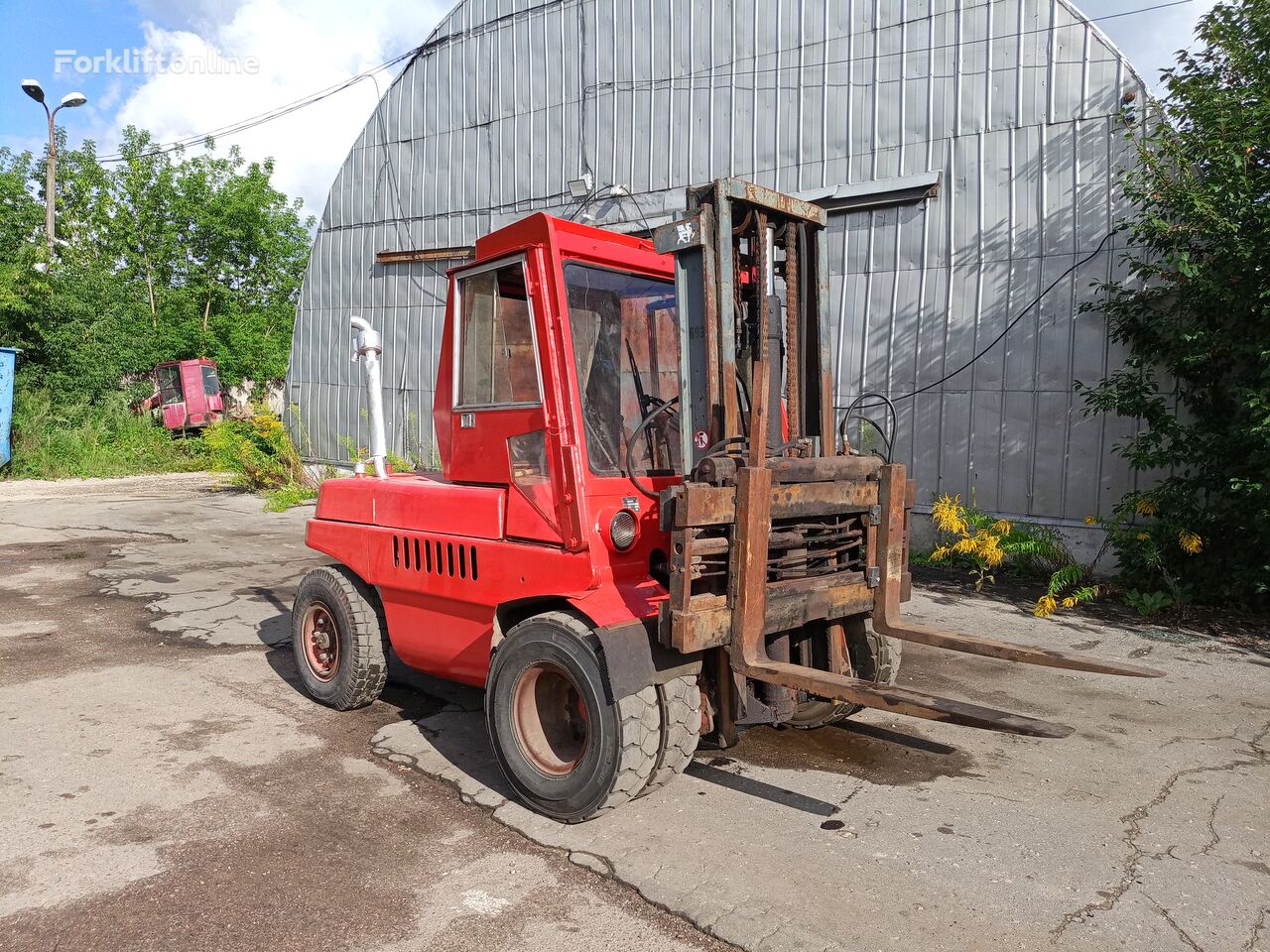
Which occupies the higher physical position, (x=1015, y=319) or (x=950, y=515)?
(x=1015, y=319)

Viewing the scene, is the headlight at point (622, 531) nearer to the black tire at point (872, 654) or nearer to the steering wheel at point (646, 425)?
the steering wheel at point (646, 425)

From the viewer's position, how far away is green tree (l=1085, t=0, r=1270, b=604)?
761 cm

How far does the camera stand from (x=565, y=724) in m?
4.36

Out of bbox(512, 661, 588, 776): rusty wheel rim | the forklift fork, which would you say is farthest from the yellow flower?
bbox(512, 661, 588, 776): rusty wheel rim

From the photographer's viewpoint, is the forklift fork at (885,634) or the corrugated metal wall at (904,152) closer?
the forklift fork at (885,634)

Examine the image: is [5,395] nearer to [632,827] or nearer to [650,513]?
[650,513]

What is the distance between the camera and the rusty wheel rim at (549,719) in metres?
4.21

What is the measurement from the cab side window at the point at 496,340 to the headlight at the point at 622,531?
2.31 ft

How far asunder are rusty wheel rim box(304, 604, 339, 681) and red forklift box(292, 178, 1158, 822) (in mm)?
1129

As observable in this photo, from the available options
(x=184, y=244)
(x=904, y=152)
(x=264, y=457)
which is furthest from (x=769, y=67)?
(x=184, y=244)

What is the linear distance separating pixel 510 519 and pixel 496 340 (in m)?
0.90

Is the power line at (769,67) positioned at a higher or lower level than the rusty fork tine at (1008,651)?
higher

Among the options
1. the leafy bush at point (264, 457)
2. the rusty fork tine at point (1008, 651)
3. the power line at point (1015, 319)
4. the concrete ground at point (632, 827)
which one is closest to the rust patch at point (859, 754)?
the concrete ground at point (632, 827)

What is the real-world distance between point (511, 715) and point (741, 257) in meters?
2.43
